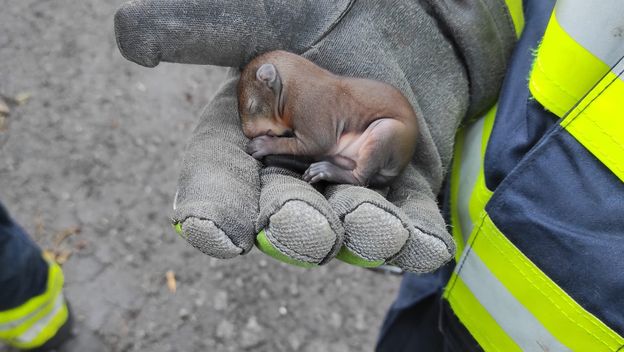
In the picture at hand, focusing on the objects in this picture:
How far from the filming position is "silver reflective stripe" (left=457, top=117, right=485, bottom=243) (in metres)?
1.75

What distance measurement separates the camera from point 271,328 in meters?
2.92

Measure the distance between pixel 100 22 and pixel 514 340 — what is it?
333 centimetres

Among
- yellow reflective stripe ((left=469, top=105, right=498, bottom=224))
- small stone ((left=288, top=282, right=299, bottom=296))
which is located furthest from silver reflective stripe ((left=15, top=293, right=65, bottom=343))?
yellow reflective stripe ((left=469, top=105, right=498, bottom=224))

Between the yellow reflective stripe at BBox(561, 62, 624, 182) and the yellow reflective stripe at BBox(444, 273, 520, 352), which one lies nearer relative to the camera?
the yellow reflective stripe at BBox(561, 62, 624, 182)

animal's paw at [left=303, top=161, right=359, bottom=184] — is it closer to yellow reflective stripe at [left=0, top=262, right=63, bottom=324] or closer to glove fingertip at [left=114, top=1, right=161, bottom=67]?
glove fingertip at [left=114, top=1, right=161, bottom=67]

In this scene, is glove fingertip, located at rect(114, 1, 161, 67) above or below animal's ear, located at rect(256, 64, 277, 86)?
above

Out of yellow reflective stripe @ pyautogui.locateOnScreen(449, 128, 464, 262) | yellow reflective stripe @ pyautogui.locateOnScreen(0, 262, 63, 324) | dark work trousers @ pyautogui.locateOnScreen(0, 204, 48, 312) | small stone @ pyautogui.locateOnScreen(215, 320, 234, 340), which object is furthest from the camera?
small stone @ pyautogui.locateOnScreen(215, 320, 234, 340)

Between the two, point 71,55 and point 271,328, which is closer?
point 271,328

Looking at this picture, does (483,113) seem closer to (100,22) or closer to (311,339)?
(311,339)

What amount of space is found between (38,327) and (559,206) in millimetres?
2179

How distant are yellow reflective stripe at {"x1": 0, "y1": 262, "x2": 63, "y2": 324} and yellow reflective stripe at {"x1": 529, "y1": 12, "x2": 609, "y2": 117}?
206 centimetres

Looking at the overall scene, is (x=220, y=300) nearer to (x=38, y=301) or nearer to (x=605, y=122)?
(x=38, y=301)

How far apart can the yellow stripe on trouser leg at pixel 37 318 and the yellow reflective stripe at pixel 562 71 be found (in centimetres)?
207

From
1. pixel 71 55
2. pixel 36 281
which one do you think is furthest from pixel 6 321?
pixel 71 55
